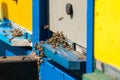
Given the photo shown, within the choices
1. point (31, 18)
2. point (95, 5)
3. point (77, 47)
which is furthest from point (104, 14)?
point (31, 18)

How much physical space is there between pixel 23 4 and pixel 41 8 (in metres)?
0.45

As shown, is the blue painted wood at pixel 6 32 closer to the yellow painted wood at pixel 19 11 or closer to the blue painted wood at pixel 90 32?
the yellow painted wood at pixel 19 11

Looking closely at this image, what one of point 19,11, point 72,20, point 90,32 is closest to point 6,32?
point 19,11

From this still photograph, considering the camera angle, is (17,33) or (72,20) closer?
(72,20)

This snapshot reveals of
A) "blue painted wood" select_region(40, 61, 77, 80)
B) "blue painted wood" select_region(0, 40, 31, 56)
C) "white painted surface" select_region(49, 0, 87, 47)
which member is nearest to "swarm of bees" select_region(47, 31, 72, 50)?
"white painted surface" select_region(49, 0, 87, 47)

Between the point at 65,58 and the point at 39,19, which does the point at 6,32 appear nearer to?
the point at 39,19

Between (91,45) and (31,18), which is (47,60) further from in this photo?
(91,45)

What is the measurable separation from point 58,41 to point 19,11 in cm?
101

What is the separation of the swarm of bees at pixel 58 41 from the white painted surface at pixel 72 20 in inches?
2.0

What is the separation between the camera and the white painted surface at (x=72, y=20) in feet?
10.6

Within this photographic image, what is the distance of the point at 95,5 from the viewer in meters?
2.81

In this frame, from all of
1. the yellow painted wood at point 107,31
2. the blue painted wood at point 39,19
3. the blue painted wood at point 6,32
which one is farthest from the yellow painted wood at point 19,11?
the yellow painted wood at point 107,31

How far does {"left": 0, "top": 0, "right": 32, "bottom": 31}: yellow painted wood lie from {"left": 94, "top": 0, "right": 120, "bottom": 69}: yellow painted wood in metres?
1.63

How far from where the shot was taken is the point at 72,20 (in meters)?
3.41
